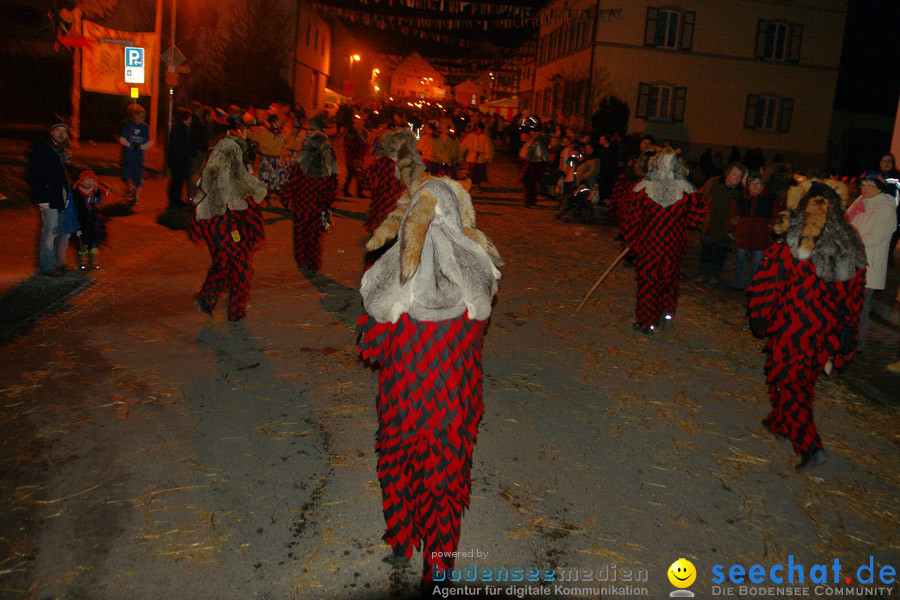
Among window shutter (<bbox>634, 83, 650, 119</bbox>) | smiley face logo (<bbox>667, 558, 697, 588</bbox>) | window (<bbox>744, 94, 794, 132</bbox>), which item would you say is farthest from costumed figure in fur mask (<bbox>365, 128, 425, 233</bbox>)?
window (<bbox>744, 94, 794, 132</bbox>)

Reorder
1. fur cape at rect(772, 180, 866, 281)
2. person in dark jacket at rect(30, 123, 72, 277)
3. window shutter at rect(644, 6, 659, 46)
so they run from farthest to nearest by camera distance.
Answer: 1. window shutter at rect(644, 6, 659, 46)
2. person in dark jacket at rect(30, 123, 72, 277)
3. fur cape at rect(772, 180, 866, 281)

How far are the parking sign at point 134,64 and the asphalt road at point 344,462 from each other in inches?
417

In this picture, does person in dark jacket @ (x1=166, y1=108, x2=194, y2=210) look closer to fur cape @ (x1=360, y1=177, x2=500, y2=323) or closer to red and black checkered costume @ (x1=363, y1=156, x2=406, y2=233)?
red and black checkered costume @ (x1=363, y1=156, x2=406, y2=233)

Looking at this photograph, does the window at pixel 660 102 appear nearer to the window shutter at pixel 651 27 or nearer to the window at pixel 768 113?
the window shutter at pixel 651 27

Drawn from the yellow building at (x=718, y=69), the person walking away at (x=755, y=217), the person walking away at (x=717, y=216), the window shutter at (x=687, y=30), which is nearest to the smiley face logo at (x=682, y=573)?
the person walking away at (x=755, y=217)

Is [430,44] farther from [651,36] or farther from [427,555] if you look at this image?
[427,555]

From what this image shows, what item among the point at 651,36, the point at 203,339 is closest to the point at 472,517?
the point at 203,339

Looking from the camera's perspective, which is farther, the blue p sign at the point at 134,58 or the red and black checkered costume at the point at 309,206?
the blue p sign at the point at 134,58

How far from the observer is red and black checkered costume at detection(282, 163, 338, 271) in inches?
351

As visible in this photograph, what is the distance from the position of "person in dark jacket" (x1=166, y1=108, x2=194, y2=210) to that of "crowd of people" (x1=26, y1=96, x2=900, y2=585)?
1.1 inches

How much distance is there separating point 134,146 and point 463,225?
11.2m

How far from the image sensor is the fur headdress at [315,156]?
29.2 ft

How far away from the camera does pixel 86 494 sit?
3.82 metres

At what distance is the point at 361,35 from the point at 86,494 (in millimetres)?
55974
